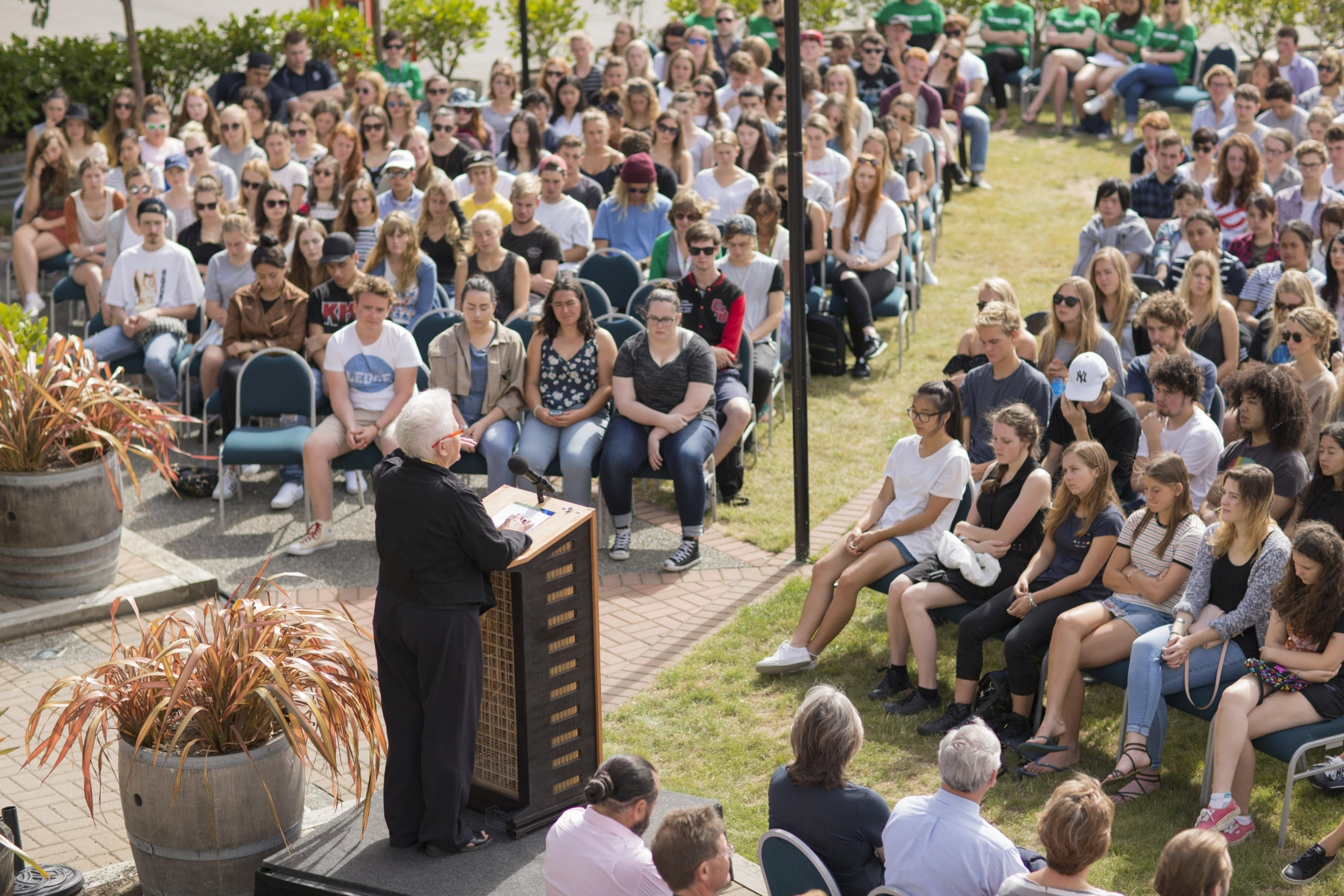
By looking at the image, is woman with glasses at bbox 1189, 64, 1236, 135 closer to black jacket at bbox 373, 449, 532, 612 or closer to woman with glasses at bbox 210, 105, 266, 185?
woman with glasses at bbox 210, 105, 266, 185

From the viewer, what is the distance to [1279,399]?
21.8ft

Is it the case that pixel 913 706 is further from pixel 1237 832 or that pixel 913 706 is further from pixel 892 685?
pixel 1237 832

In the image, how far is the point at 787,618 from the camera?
24.7 feet

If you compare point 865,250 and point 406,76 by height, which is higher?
point 406,76

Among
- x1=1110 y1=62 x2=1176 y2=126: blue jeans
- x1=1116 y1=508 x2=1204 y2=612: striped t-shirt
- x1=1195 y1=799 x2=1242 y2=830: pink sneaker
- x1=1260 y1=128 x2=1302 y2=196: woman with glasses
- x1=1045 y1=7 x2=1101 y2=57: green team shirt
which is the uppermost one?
x1=1045 y1=7 x2=1101 y2=57: green team shirt

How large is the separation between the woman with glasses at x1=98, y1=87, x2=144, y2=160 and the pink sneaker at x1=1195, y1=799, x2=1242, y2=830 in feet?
36.6

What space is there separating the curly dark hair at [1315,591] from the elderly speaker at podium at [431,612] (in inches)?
117

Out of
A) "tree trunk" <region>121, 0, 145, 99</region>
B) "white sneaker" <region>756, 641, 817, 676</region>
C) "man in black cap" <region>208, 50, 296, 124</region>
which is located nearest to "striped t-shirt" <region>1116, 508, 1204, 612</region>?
"white sneaker" <region>756, 641, 817, 676</region>

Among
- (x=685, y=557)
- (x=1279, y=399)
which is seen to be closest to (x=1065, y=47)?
(x=685, y=557)

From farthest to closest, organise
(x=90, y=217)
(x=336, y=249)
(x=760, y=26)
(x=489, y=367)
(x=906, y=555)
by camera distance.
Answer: (x=760, y=26)
(x=90, y=217)
(x=336, y=249)
(x=489, y=367)
(x=906, y=555)

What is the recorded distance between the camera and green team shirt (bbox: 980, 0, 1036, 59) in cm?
1728

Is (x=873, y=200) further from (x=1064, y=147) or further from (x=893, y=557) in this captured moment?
(x=1064, y=147)

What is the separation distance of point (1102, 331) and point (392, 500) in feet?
15.8

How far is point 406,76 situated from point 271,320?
23.2 ft
